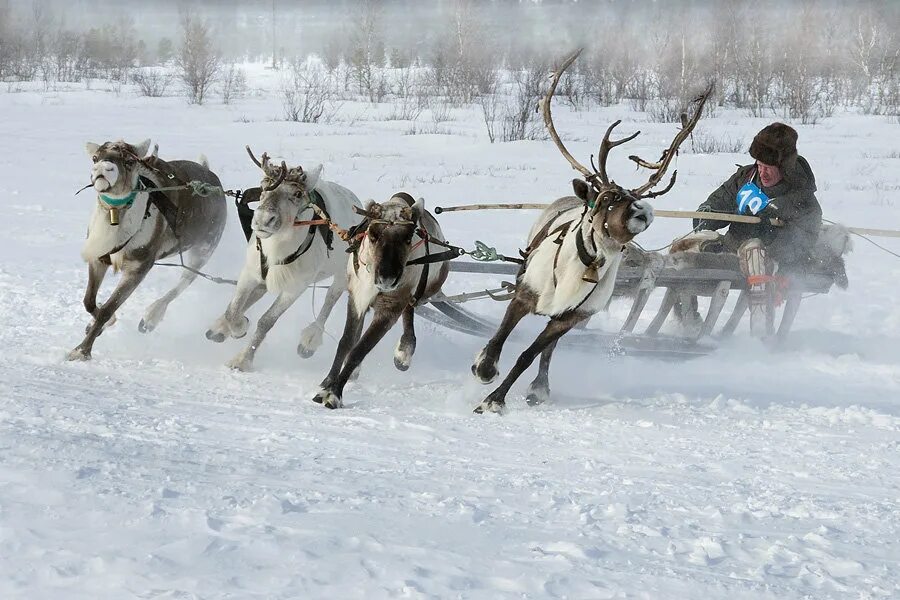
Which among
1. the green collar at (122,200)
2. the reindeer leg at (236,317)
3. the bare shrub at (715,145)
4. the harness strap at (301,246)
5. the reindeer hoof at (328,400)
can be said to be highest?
the bare shrub at (715,145)

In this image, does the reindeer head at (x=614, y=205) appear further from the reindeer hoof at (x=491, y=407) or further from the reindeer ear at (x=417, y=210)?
Answer: the reindeer hoof at (x=491, y=407)

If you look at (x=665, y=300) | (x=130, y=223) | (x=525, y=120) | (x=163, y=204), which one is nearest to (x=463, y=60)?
(x=525, y=120)

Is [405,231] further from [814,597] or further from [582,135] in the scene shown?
[582,135]

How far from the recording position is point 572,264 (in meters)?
5.75

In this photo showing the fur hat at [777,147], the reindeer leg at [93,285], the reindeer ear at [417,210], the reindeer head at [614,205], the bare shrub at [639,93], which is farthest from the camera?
the bare shrub at [639,93]

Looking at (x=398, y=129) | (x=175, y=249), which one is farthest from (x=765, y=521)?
(x=398, y=129)

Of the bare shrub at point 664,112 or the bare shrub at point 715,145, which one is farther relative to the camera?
the bare shrub at point 664,112

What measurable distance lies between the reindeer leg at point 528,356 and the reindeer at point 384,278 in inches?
28.0

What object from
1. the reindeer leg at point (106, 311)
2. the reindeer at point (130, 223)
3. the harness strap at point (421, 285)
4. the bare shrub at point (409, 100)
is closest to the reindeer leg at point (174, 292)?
the reindeer at point (130, 223)

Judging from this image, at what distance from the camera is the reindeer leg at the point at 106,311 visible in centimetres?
625

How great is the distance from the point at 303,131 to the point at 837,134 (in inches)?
437

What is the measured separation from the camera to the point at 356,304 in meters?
6.02

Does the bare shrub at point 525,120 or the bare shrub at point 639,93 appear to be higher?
the bare shrub at point 639,93

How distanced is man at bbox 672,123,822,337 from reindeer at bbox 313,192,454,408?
257 centimetres
